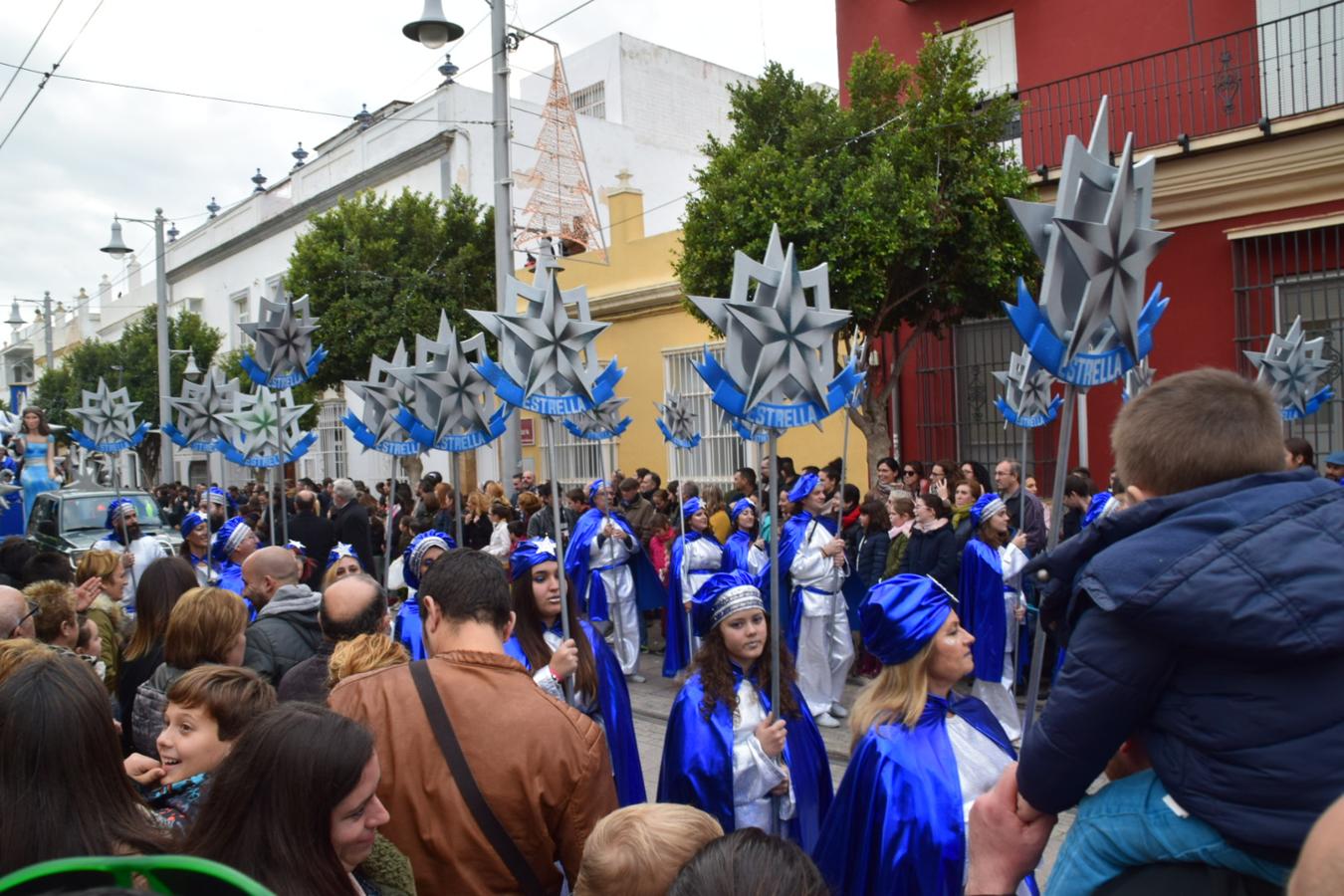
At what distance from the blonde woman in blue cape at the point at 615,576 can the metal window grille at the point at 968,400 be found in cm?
525

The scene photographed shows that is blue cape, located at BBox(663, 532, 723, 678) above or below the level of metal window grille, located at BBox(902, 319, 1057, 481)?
below

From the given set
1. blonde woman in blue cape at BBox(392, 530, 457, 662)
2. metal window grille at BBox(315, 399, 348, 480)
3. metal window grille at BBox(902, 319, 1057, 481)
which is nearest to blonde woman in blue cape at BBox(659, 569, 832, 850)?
blonde woman in blue cape at BBox(392, 530, 457, 662)

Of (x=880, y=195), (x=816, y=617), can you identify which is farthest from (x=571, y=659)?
(x=880, y=195)

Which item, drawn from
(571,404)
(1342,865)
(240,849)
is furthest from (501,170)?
(1342,865)

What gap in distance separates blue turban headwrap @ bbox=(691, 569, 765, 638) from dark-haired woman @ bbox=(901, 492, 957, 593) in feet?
13.7

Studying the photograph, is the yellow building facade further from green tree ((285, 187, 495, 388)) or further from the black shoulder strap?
the black shoulder strap

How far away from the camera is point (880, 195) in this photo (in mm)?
12133

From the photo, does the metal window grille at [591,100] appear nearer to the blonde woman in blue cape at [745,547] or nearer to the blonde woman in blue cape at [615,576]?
the blonde woman in blue cape at [615,576]

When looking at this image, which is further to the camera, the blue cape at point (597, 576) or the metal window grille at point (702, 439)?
the metal window grille at point (702, 439)

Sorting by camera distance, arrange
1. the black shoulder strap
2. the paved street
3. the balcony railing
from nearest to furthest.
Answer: the black shoulder strap, the paved street, the balcony railing

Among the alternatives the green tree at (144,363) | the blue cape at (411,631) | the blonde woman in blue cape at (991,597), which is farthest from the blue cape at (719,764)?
the green tree at (144,363)

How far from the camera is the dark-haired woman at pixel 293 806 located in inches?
75.3

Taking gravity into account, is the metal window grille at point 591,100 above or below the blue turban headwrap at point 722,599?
above

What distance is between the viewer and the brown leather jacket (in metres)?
2.58
